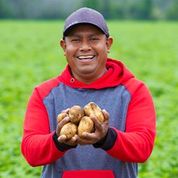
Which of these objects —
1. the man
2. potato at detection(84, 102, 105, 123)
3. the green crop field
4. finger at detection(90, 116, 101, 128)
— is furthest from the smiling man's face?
the green crop field

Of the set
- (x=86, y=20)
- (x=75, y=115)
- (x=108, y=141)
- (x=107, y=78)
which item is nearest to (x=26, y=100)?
(x=107, y=78)

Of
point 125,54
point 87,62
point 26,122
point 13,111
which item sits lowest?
point 125,54

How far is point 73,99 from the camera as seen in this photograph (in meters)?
3.70

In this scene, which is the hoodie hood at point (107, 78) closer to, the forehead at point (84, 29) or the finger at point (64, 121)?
the forehead at point (84, 29)

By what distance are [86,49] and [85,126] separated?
0.55 metres

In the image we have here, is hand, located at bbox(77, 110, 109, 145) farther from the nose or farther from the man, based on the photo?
the nose

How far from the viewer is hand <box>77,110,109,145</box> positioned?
3.18 m

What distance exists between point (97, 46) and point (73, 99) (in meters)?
0.33

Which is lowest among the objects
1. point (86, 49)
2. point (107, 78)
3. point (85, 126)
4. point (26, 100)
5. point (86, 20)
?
point (26, 100)

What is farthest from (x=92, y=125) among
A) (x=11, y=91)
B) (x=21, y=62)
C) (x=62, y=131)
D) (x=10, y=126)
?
(x=21, y=62)

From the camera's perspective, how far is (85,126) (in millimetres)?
3193

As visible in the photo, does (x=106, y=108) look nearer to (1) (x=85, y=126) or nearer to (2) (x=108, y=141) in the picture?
(2) (x=108, y=141)

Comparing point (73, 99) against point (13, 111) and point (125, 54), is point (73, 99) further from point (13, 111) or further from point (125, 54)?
point (125, 54)

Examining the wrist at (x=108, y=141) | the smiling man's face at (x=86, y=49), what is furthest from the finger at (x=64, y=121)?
the smiling man's face at (x=86, y=49)
